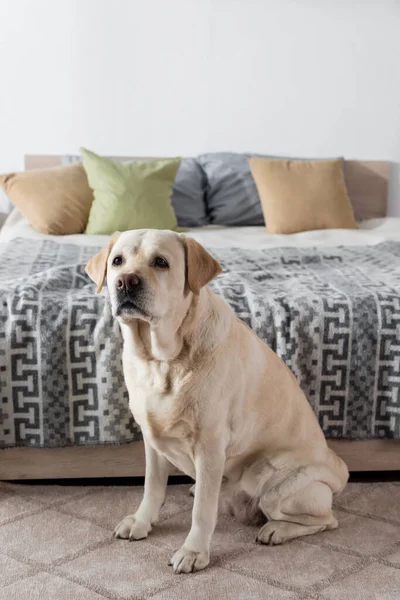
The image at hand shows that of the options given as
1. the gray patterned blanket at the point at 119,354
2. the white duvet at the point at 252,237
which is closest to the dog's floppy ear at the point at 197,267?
the gray patterned blanket at the point at 119,354

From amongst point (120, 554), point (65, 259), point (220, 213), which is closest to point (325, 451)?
point (120, 554)

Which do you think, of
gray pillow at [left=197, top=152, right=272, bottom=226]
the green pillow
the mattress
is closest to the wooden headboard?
gray pillow at [left=197, top=152, right=272, bottom=226]

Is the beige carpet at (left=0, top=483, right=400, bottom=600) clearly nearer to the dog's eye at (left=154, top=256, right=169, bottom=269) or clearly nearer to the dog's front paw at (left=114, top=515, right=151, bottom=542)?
the dog's front paw at (left=114, top=515, right=151, bottom=542)

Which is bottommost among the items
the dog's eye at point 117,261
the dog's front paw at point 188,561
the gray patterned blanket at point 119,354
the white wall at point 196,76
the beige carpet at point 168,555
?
the beige carpet at point 168,555

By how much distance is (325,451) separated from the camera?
213cm

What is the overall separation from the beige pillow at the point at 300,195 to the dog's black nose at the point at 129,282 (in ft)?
7.88

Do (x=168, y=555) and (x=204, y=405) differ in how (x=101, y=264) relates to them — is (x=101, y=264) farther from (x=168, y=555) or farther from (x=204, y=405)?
(x=168, y=555)

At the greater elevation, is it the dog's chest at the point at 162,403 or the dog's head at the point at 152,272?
the dog's head at the point at 152,272

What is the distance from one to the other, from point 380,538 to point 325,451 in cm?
26

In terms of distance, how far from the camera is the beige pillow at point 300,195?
4.06m

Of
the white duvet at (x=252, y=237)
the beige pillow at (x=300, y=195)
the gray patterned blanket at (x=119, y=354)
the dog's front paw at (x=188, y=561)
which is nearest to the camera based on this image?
the dog's front paw at (x=188, y=561)

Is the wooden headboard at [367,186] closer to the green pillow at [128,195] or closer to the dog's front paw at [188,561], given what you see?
the green pillow at [128,195]

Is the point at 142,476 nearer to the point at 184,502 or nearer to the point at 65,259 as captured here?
the point at 184,502

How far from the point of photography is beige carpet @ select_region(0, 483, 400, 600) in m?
1.81
